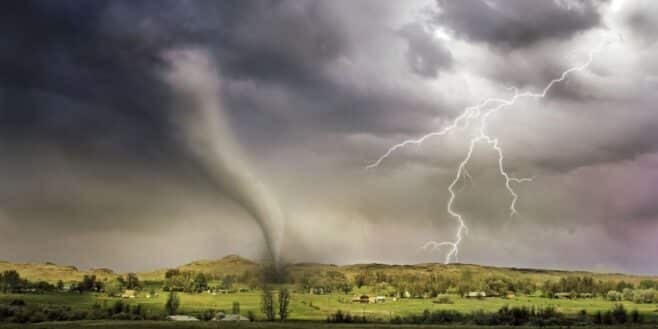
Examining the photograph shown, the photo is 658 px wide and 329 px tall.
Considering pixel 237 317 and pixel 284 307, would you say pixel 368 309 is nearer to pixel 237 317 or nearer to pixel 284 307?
pixel 284 307

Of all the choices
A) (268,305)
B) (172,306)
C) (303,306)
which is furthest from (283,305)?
(172,306)

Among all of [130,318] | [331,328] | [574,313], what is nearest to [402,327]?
[331,328]

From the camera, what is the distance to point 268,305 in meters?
169

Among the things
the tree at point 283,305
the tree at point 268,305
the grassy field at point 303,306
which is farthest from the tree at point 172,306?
the tree at point 283,305

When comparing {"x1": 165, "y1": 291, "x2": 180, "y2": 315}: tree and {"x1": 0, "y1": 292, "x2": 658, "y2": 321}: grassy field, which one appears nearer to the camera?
{"x1": 165, "y1": 291, "x2": 180, "y2": 315}: tree

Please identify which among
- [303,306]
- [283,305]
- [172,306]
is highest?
[283,305]

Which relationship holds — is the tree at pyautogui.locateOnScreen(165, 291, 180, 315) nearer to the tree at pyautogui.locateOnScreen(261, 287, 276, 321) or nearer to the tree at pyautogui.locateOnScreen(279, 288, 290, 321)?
the tree at pyautogui.locateOnScreen(261, 287, 276, 321)

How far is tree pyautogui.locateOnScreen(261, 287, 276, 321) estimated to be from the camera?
16082cm

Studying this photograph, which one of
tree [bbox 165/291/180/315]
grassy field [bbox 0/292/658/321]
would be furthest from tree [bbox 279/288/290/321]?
tree [bbox 165/291/180/315]

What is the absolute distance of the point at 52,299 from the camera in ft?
580

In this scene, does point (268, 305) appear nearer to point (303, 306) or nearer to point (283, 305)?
point (283, 305)

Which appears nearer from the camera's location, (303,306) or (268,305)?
(268,305)

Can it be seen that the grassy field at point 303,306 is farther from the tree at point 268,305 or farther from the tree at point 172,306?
the tree at point 268,305

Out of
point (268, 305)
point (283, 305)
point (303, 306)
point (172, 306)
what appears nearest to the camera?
point (268, 305)
